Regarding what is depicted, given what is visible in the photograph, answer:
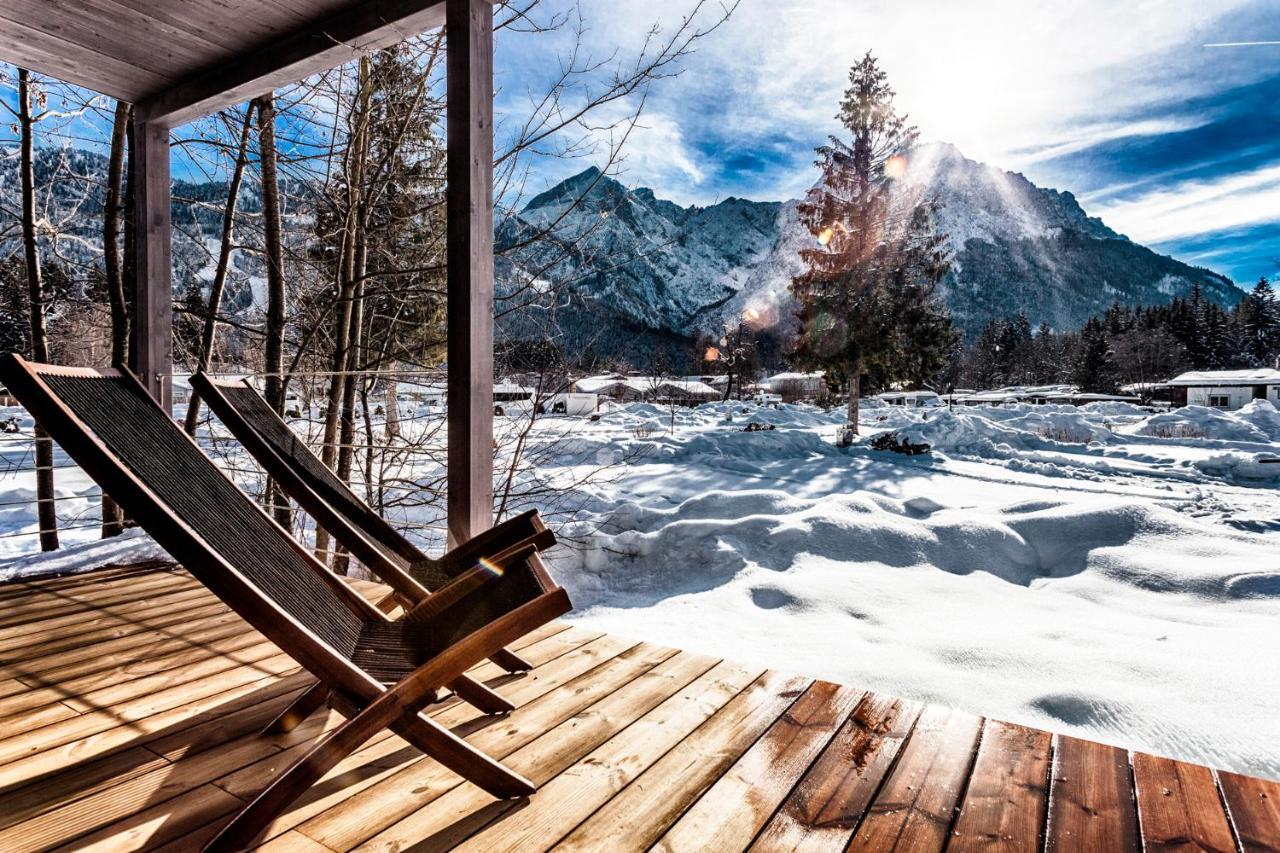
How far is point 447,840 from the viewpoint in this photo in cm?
121

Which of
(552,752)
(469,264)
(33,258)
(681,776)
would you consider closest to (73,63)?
(469,264)

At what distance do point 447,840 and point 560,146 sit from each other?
3.70 m

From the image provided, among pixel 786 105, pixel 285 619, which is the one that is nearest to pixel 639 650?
pixel 285 619

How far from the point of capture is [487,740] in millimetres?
1577

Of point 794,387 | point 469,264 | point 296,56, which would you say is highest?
point 296,56

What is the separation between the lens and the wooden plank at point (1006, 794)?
1226 millimetres

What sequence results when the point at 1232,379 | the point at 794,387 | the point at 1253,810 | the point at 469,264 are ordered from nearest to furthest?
the point at 1253,810, the point at 469,264, the point at 1232,379, the point at 794,387

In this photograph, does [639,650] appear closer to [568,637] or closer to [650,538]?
[568,637]

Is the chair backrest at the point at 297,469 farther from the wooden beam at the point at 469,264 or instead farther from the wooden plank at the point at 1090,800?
the wooden plank at the point at 1090,800

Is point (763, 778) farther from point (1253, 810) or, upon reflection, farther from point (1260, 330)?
point (1260, 330)

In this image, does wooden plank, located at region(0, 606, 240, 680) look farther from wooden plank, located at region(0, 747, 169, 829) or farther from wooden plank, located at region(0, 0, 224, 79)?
wooden plank, located at region(0, 0, 224, 79)

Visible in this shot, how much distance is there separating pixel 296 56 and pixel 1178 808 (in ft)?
11.8

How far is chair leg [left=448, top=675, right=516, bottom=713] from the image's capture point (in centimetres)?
A: 160

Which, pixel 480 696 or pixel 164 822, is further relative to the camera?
pixel 480 696
